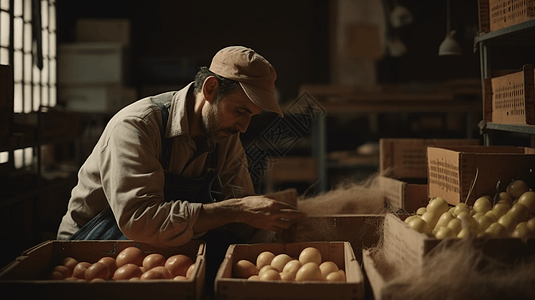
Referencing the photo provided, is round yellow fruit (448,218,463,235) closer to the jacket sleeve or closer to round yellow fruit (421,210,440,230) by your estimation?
round yellow fruit (421,210,440,230)

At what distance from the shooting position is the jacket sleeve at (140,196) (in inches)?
63.9

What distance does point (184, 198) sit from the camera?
201 centimetres

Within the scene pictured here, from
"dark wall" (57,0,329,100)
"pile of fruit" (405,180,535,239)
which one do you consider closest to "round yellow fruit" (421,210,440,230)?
"pile of fruit" (405,180,535,239)

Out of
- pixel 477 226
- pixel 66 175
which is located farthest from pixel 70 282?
pixel 66 175

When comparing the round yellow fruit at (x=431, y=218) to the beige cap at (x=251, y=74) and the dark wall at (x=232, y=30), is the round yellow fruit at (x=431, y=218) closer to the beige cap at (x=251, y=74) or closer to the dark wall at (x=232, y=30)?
the beige cap at (x=251, y=74)

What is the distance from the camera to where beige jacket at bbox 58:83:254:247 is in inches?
64.1

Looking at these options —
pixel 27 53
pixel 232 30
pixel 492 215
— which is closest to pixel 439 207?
pixel 492 215

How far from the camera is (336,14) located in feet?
21.4

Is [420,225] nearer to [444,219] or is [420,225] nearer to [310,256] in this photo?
[444,219]

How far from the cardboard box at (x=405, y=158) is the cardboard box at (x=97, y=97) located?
3.94 m

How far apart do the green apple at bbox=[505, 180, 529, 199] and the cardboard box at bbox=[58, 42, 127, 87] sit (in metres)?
5.21

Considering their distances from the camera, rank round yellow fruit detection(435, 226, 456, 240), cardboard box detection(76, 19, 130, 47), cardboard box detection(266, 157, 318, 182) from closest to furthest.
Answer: round yellow fruit detection(435, 226, 456, 240)
cardboard box detection(266, 157, 318, 182)
cardboard box detection(76, 19, 130, 47)

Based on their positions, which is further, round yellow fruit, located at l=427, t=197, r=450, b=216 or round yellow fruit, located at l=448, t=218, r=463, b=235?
round yellow fruit, located at l=427, t=197, r=450, b=216

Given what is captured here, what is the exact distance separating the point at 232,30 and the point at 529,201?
5.94 meters
